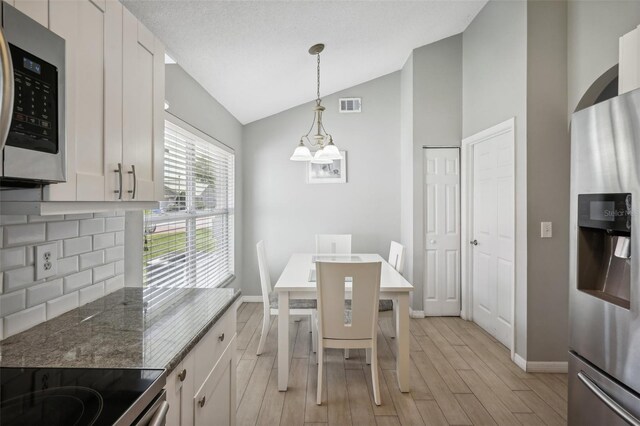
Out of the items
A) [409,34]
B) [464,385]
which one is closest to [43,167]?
[464,385]

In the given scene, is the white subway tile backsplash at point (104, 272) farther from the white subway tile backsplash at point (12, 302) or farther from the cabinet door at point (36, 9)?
the cabinet door at point (36, 9)

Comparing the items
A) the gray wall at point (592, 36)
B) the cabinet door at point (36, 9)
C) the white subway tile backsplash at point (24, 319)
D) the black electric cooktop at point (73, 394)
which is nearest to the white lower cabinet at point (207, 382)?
the black electric cooktop at point (73, 394)

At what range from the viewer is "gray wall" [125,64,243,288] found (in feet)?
6.96

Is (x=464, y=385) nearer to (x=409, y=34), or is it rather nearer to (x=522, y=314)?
(x=522, y=314)

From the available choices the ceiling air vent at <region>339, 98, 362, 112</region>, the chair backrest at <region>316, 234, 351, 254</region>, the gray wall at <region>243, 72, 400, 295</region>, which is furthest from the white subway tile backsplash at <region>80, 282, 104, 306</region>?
the ceiling air vent at <region>339, 98, 362, 112</region>

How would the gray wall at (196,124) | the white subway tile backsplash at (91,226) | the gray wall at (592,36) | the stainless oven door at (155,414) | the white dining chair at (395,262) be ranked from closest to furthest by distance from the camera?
1. the stainless oven door at (155,414)
2. the white subway tile backsplash at (91,226)
3. the gray wall at (196,124)
4. the gray wall at (592,36)
5. the white dining chair at (395,262)

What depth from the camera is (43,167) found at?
0.93 meters

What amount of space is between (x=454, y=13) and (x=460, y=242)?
252 cm

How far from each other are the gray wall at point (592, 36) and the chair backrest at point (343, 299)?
7.04ft

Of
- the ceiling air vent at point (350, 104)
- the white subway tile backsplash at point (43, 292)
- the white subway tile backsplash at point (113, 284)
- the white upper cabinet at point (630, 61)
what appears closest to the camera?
the white subway tile backsplash at point (43, 292)

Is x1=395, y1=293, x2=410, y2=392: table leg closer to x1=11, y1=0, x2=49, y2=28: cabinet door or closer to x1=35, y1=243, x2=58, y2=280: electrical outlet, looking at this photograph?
x1=35, y1=243, x2=58, y2=280: electrical outlet

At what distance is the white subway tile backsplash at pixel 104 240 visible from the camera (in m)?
1.65

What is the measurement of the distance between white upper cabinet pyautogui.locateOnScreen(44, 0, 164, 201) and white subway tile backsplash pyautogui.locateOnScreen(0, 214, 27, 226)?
0.32 metres

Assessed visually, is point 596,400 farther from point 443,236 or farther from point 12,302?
point 443,236
